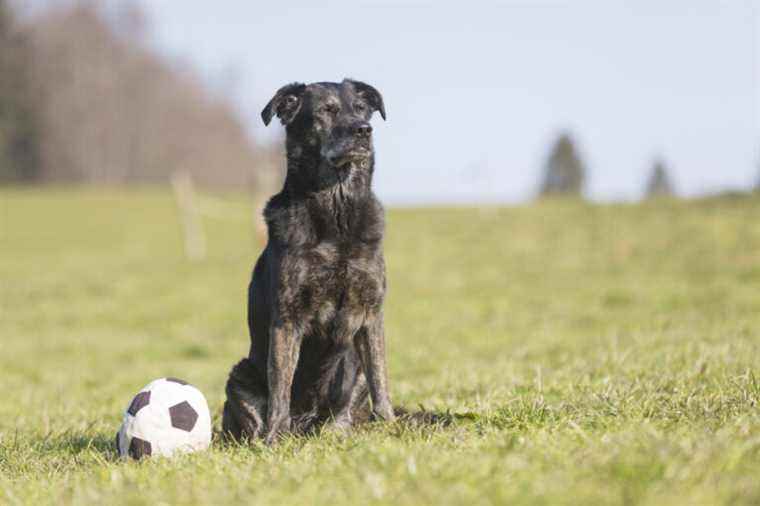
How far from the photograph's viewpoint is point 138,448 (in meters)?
4.85

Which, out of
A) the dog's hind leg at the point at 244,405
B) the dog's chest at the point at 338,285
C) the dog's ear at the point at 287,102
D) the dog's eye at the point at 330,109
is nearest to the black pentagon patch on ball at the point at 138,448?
the dog's hind leg at the point at 244,405

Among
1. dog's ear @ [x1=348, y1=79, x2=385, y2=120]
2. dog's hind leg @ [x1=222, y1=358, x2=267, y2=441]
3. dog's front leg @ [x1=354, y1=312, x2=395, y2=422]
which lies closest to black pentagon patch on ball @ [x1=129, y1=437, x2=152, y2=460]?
dog's hind leg @ [x1=222, y1=358, x2=267, y2=441]

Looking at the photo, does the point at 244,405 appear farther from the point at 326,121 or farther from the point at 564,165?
the point at 564,165

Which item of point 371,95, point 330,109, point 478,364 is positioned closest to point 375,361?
point 330,109

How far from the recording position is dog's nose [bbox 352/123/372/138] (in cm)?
530

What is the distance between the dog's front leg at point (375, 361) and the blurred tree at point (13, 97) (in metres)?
70.3

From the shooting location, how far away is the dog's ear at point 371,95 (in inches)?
236

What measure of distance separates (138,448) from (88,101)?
75.4m

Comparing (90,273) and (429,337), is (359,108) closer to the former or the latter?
(429,337)

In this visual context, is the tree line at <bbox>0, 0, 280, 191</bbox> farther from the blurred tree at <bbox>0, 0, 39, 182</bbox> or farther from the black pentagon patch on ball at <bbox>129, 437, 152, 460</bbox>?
the black pentagon patch on ball at <bbox>129, 437, 152, 460</bbox>

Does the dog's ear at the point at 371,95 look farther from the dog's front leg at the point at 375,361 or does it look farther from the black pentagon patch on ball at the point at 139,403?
the black pentagon patch on ball at the point at 139,403

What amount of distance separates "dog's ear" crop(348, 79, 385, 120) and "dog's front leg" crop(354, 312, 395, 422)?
1.69 meters

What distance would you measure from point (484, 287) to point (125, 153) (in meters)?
67.6

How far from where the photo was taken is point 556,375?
6973 millimetres
